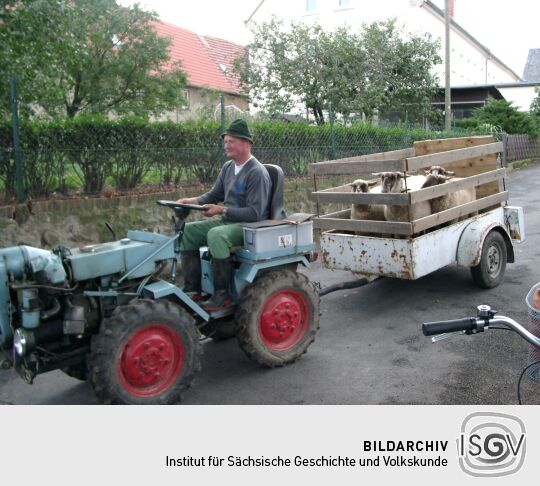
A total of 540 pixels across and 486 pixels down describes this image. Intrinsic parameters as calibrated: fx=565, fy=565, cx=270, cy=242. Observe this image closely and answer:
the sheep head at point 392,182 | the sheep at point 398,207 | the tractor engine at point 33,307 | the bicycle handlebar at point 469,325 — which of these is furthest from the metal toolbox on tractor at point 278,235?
the bicycle handlebar at point 469,325

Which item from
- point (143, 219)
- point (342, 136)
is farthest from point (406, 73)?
point (143, 219)

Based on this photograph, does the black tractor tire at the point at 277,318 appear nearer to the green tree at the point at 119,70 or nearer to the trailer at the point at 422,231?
the trailer at the point at 422,231

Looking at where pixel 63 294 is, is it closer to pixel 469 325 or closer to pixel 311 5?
pixel 469 325

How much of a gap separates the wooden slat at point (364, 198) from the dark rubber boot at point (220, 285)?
1989mm

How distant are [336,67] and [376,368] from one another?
46.8 ft

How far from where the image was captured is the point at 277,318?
4.28 meters

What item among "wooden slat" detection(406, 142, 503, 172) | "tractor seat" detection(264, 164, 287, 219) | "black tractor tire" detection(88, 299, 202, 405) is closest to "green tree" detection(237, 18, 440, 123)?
"wooden slat" detection(406, 142, 503, 172)

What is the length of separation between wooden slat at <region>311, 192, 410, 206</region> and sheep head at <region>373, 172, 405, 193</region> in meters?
0.25

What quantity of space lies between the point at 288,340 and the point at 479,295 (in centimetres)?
266

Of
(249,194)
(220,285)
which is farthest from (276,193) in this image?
(220,285)

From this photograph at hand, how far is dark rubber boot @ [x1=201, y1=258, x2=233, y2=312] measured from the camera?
4137mm

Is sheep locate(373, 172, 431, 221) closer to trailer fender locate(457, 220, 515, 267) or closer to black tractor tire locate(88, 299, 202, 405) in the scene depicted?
trailer fender locate(457, 220, 515, 267)

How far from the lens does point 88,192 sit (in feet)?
23.2
